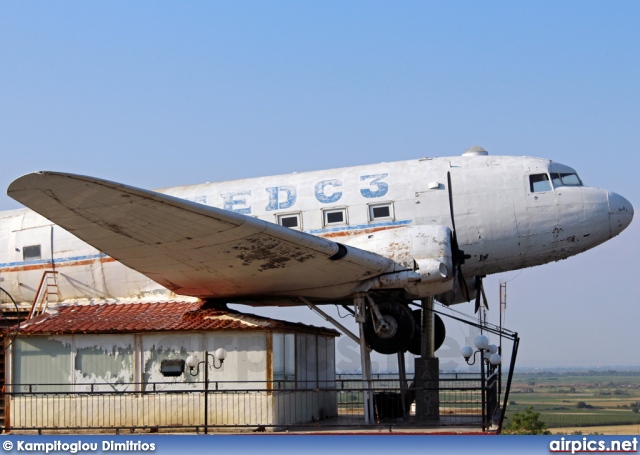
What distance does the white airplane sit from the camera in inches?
881

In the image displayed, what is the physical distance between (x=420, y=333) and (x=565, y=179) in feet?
19.4

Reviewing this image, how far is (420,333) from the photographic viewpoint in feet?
87.6

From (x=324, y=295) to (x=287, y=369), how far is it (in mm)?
2202

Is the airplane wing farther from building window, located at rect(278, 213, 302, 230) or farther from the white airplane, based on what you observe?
building window, located at rect(278, 213, 302, 230)

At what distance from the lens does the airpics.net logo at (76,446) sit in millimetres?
20281

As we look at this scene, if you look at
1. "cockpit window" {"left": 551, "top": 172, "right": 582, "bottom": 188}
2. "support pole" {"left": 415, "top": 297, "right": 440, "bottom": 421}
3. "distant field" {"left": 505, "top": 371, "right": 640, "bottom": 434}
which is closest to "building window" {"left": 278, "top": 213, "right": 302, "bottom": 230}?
"support pole" {"left": 415, "top": 297, "right": 440, "bottom": 421}

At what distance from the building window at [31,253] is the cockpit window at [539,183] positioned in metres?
14.4

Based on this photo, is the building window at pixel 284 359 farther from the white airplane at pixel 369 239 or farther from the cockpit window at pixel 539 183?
the cockpit window at pixel 539 183

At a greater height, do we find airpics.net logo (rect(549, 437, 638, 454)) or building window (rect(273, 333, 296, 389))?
building window (rect(273, 333, 296, 389))

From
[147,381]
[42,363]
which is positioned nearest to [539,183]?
[147,381]

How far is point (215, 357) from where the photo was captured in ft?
79.3

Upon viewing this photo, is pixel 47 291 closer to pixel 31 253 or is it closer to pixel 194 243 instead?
pixel 31 253

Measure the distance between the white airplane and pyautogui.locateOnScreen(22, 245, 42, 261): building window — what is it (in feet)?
1.57

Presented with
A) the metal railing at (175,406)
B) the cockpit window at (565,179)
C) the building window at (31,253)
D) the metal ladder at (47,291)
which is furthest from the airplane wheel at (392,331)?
the building window at (31,253)
